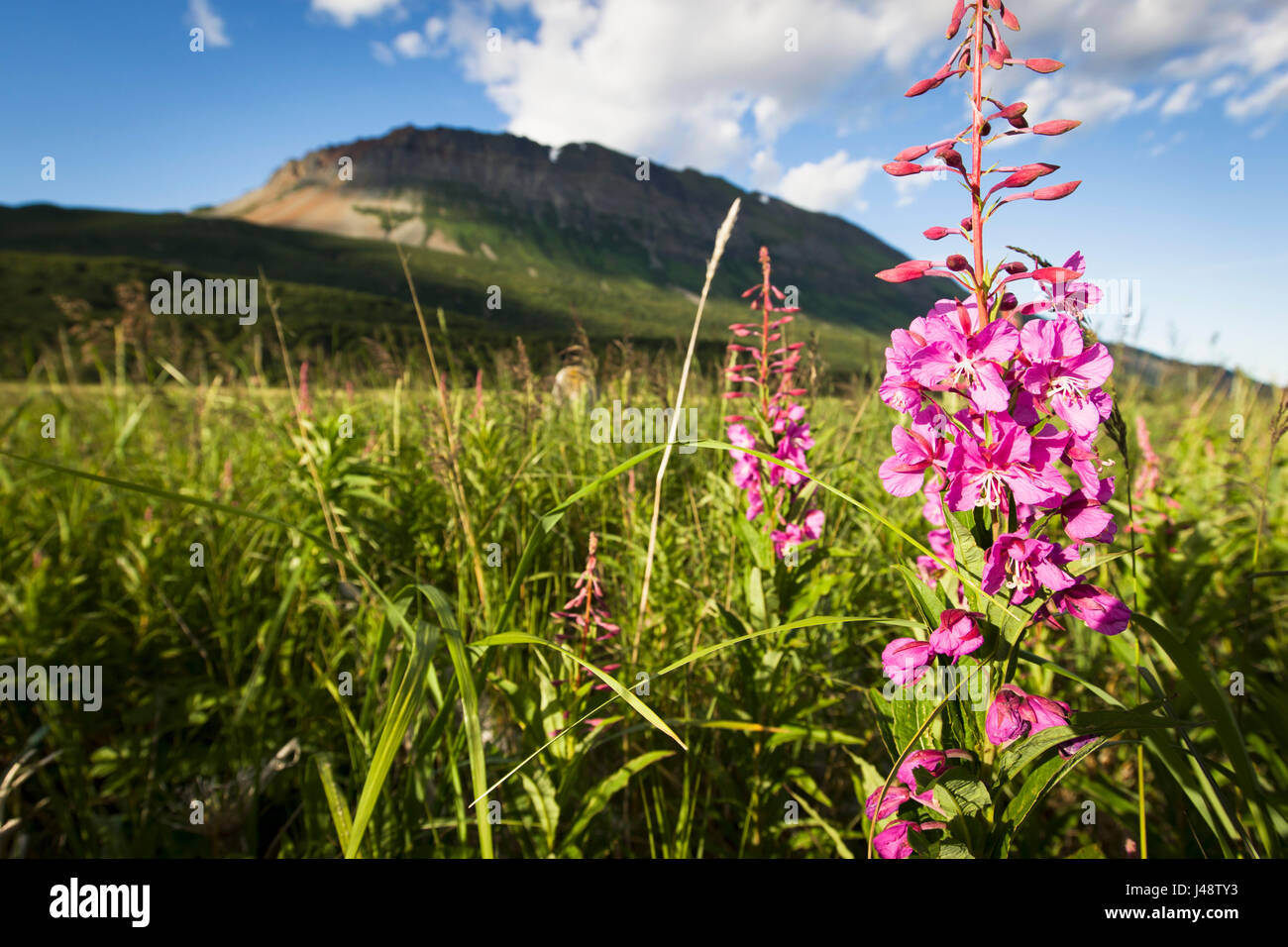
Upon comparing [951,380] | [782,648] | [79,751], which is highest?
[951,380]

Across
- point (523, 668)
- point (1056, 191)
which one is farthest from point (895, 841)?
point (523, 668)

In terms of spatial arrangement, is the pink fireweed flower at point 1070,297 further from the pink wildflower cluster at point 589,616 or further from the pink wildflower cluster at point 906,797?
the pink wildflower cluster at point 589,616

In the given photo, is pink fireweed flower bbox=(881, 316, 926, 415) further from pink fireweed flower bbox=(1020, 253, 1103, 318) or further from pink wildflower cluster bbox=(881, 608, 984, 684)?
pink wildflower cluster bbox=(881, 608, 984, 684)

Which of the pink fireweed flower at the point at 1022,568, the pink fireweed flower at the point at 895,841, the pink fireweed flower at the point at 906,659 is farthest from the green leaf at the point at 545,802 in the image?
the pink fireweed flower at the point at 1022,568

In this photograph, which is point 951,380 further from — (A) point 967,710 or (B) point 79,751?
(B) point 79,751

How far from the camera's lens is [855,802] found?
7.57 ft

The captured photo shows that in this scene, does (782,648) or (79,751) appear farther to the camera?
(79,751)

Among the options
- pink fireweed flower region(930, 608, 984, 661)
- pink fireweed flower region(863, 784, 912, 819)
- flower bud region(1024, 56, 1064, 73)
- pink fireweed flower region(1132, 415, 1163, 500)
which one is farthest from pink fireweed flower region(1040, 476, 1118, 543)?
pink fireweed flower region(1132, 415, 1163, 500)

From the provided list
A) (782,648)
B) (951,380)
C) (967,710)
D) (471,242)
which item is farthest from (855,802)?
(471,242)

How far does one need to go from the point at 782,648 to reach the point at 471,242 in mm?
198973

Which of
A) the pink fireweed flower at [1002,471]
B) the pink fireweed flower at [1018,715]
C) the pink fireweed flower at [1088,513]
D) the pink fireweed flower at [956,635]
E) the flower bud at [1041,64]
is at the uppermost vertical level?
the flower bud at [1041,64]

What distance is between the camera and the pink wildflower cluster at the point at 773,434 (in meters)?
2.12

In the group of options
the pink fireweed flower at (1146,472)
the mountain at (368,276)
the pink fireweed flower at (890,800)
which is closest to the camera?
the pink fireweed flower at (890,800)

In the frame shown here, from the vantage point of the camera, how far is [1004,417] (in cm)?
98
